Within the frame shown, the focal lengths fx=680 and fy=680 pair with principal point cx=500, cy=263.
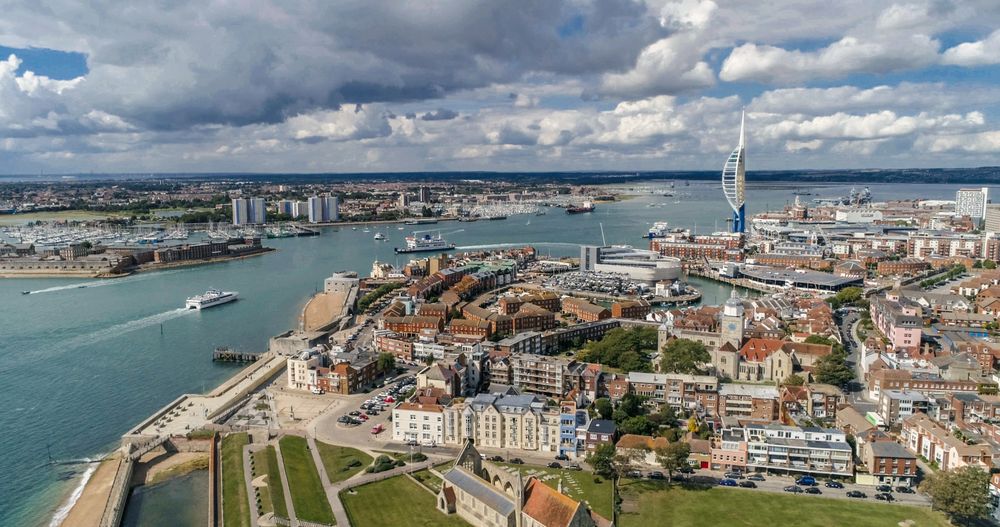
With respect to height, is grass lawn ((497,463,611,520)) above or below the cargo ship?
below

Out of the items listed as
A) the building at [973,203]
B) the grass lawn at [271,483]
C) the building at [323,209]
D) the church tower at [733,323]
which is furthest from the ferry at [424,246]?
the building at [973,203]

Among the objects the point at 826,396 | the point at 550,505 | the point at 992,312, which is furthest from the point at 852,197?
the point at 550,505

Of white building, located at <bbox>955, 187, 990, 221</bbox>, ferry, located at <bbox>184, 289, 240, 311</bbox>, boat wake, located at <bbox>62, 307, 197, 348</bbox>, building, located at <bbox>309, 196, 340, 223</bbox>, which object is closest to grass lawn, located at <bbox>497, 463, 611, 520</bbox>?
boat wake, located at <bbox>62, 307, 197, 348</bbox>

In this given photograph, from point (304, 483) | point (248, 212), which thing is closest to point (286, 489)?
point (304, 483)

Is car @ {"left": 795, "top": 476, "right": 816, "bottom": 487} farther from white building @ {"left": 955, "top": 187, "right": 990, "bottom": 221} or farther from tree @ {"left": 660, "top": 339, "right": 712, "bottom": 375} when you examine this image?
white building @ {"left": 955, "top": 187, "right": 990, "bottom": 221}

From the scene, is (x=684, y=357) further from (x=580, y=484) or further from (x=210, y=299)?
(x=210, y=299)

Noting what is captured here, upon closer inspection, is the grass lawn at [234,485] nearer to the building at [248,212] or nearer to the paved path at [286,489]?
the paved path at [286,489]
